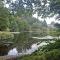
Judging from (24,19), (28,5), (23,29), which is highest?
(28,5)

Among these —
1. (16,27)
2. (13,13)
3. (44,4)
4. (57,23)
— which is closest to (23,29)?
(16,27)

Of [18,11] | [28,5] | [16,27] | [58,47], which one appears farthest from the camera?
[16,27]

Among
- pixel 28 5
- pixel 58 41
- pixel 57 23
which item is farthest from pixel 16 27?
pixel 58 41

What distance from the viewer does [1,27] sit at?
13352mm

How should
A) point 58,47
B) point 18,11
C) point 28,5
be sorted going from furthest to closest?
1. point 18,11
2. point 28,5
3. point 58,47

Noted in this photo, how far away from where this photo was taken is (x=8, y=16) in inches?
545

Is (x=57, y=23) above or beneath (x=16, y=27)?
above

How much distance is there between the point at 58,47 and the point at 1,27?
9.31m

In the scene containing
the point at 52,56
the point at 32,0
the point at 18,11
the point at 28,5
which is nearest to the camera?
the point at 52,56

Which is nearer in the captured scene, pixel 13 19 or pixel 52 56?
pixel 52 56

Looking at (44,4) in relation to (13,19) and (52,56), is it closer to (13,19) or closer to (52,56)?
(52,56)

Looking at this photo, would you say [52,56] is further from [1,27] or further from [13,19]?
[13,19]

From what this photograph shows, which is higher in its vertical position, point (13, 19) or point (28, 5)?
point (28, 5)

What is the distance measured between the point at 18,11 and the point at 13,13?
4.00 feet
